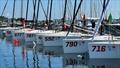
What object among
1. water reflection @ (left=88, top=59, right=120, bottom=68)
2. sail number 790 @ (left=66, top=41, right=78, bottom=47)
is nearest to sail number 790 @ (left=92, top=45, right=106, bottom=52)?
water reflection @ (left=88, top=59, right=120, bottom=68)

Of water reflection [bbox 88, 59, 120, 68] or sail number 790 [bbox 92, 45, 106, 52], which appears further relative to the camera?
sail number 790 [bbox 92, 45, 106, 52]

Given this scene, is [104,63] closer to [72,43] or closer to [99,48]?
[99,48]

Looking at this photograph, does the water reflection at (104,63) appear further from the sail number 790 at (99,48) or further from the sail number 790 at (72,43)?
the sail number 790 at (72,43)

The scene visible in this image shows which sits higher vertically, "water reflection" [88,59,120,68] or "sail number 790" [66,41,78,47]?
"sail number 790" [66,41,78,47]

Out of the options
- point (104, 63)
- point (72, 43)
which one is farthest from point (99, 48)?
point (72, 43)

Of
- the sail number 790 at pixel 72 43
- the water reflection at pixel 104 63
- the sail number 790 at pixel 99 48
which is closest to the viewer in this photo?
the water reflection at pixel 104 63

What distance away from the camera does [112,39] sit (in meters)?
32.5

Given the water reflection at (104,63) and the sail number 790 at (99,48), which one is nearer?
the water reflection at (104,63)

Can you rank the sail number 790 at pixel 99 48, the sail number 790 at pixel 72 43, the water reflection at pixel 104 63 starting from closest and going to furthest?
1. the water reflection at pixel 104 63
2. the sail number 790 at pixel 99 48
3. the sail number 790 at pixel 72 43

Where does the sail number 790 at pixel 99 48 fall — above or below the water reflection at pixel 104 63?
above

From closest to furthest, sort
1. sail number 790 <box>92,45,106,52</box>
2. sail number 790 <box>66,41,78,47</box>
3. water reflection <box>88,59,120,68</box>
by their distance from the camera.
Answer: water reflection <box>88,59,120,68</box>
sail number 790 <box>92,45,106,52</box>
sail number 790 <box>66,41,78,47</box>

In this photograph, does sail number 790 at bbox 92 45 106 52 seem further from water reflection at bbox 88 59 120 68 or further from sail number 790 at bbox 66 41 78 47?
sail number 790 at bbox 66 41 78 47

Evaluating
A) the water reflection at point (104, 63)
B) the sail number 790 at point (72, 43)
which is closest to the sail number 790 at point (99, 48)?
the water reflection at point (104, 63)

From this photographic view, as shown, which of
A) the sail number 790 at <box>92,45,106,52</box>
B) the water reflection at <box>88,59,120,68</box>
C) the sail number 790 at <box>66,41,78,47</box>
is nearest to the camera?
the water reflection at <box>88,59,120,68</box>
